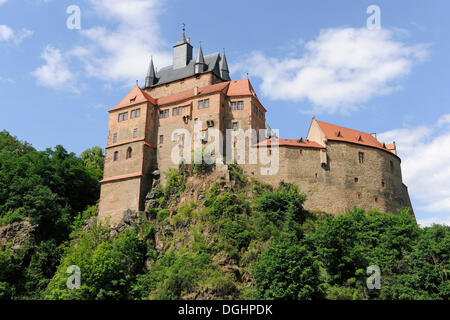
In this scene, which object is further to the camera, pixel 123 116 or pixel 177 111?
pixel 123 116

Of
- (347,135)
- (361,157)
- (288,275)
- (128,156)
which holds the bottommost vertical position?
(288,275)

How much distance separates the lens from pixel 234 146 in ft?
174

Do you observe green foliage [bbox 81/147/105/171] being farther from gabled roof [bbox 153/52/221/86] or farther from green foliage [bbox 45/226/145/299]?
green foliage [bbox 45/226/145/299]

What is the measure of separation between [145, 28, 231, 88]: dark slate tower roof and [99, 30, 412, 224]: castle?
31.6 inches

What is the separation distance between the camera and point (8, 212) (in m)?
52.3

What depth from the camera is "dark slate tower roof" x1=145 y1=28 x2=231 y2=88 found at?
2370 inches

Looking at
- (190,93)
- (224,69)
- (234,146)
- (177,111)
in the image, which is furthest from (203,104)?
(224,69)

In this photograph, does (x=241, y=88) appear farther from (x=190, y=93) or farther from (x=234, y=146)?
(x=234, y=146)

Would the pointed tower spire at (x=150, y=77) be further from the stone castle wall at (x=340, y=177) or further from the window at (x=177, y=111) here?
the stone castle wall at (x=340, y=177)

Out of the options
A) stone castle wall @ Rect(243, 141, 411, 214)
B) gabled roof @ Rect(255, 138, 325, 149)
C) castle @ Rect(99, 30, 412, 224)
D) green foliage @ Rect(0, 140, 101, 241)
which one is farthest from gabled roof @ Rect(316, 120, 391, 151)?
green foliage @ Rect(0, 140, 101, 241)

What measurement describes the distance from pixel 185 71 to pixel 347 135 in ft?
68.6

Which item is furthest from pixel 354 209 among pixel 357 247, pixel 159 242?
pixel 159 242

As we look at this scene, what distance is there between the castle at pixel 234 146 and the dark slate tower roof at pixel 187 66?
802 mm

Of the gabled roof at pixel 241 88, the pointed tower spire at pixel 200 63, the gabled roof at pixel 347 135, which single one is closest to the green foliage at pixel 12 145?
the pointed tower spire at pixel 200 63
